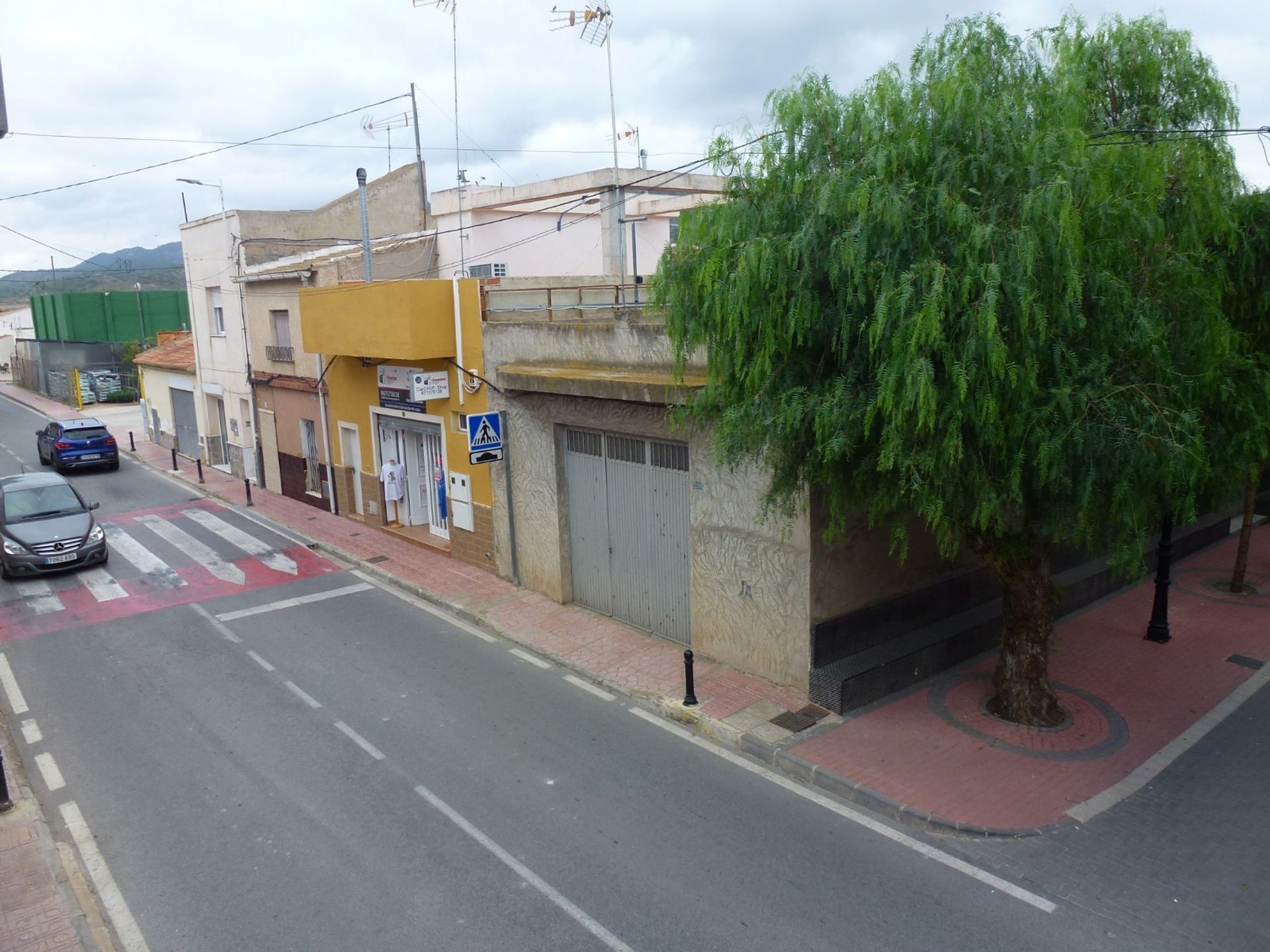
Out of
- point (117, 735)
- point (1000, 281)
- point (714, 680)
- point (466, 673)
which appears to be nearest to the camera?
point (1000, 281)

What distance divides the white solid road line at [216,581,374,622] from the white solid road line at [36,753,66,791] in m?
4.27

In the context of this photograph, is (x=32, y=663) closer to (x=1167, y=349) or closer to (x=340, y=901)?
(x=340, y=901)

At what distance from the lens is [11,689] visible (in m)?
11.1

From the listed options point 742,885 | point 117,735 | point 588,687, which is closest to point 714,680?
point 588,687

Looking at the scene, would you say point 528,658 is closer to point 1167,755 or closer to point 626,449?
point 626,449

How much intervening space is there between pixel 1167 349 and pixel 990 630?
16.0 ft

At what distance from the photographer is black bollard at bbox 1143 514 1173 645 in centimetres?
1134

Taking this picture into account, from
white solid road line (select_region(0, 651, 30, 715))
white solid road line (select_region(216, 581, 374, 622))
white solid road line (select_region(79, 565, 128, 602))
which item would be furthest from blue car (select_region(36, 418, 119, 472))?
white solid road line (select_region(0, 651, 30, 715))

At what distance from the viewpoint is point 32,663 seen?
39.1 feet

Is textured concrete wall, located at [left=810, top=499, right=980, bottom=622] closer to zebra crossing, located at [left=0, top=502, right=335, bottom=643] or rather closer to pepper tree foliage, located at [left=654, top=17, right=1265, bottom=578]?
pepper tree foliage, located at [left=654, top=17, right=1265, bottom=578]

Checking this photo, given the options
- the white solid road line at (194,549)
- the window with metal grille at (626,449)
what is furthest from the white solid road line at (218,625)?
the window with metal grille at (626,449)

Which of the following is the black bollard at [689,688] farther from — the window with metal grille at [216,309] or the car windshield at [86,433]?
the car windshield at [86,433]

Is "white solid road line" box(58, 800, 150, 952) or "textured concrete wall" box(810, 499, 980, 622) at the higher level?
"textured concrete wall" box(810, 499, 980, 622)

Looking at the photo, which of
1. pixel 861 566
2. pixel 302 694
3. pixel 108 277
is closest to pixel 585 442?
pixel 861 566
